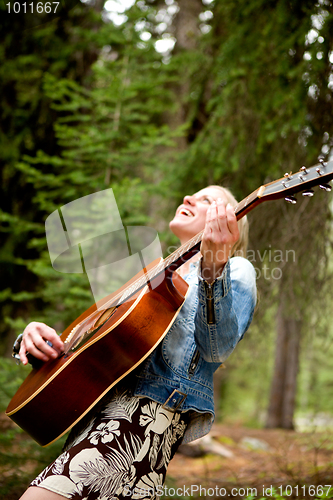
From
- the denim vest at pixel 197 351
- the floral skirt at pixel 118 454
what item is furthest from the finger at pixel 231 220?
the floral skirt at pixel 118 454

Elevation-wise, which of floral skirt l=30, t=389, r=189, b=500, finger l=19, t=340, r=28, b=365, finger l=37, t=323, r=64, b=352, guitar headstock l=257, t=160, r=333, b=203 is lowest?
floral skirt l=30, t=389, r=189, b=500

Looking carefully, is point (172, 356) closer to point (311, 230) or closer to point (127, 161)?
point (311, 230)

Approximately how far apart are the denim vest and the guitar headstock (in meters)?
0.34

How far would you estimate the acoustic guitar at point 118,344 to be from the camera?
1.48m

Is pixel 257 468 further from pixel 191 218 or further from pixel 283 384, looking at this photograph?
pixel 283 384

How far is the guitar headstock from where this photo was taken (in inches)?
57.7

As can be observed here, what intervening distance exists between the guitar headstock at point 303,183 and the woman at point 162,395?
197 mm

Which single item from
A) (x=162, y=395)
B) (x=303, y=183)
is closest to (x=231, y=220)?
(x=303, y=183)

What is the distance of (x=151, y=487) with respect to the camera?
146 centimetres

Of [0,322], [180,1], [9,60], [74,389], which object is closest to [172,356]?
[74,389]

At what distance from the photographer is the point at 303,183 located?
4.91ft

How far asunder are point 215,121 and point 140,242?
106 inches

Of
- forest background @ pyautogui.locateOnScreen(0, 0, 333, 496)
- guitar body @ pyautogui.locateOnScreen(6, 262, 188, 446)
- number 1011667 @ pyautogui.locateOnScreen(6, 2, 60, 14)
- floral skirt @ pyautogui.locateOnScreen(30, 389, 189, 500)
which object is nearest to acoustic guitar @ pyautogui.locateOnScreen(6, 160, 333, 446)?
guitar body @ pyautogui.locateOnScreen(6, 262, 188, 446)

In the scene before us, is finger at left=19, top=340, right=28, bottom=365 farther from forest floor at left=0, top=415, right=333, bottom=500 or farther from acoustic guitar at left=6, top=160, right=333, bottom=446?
forest floor at left=0, top=415, right=333, bottom=500
